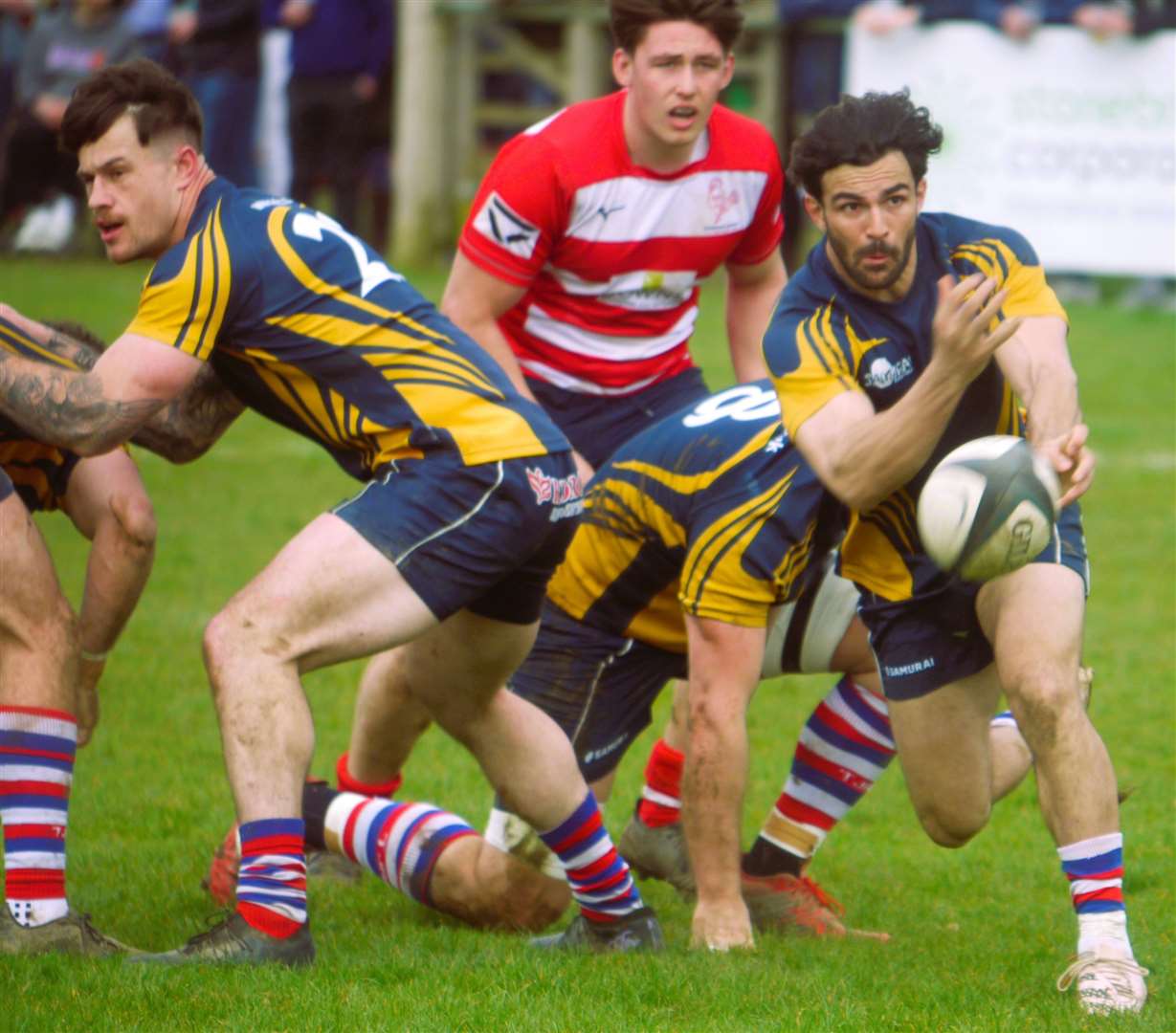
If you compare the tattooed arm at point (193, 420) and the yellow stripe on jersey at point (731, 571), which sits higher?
the tattooed arm at point (193, 420)

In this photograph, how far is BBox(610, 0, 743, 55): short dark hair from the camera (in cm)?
625

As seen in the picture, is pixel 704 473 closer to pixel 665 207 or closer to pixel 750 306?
pixel 665 207

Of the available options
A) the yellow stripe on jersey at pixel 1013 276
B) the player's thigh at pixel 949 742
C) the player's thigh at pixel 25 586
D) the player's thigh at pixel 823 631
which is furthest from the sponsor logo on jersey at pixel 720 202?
the player's thigh at pixel 25 586

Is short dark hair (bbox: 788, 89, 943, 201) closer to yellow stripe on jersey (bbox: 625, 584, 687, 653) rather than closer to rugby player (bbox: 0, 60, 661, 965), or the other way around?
rugby player (bbox: 0, 60, 661, 965)

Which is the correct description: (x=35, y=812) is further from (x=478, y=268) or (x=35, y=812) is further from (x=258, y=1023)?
(x=478, y=268)

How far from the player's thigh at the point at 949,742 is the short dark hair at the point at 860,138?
119cm

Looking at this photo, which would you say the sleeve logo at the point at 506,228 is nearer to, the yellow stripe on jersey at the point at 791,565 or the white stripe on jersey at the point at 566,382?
the white stripe on jersey at the point at 566,382

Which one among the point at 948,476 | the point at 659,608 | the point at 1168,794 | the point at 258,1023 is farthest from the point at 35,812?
the point at 1168,794

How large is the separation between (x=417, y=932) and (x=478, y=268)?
6.76 ft

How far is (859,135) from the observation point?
4.82 metres

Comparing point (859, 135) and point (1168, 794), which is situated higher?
point (859, 135)

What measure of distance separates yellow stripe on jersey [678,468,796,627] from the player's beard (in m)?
0.59

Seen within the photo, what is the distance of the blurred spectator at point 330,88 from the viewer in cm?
1728

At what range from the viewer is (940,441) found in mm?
4934
